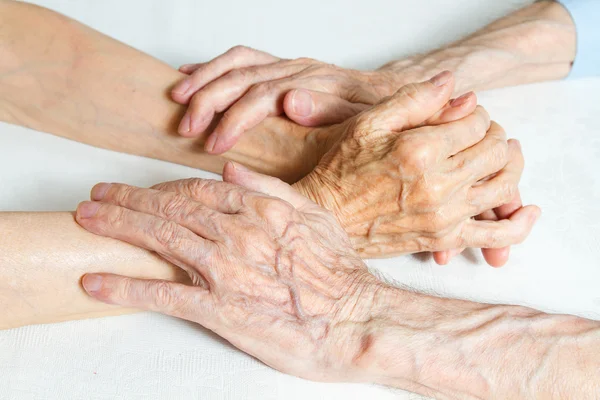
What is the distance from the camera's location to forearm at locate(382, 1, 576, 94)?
61.9 inches

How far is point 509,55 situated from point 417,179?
652 millimetres

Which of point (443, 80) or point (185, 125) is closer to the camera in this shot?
point (443, 80)

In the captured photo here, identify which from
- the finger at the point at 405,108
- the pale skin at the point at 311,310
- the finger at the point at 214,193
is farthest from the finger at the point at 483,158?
the finger at the point at 214,193

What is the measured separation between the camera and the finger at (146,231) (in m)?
1.01

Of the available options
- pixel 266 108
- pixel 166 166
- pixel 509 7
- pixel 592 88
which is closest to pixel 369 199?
pixel 266 108

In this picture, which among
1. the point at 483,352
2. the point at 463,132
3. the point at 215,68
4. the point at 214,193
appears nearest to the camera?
the point at 483,352

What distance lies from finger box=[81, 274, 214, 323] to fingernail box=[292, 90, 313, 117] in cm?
48

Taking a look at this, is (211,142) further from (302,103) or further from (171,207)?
(171,207)

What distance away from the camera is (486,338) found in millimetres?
970

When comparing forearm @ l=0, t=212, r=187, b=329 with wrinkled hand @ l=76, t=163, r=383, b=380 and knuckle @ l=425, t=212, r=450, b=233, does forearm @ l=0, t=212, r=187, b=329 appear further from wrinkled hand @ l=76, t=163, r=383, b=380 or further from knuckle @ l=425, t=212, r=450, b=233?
knuckle @ l=425, t=212, r=450, b=233

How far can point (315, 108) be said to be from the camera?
134 cm

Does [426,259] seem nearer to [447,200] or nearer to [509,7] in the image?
[447,200]

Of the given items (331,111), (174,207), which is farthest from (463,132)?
(174,207)

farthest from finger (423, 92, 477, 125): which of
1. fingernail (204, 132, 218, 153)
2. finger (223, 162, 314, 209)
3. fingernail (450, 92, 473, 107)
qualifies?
fingernail (204, 132, 218, 153)
